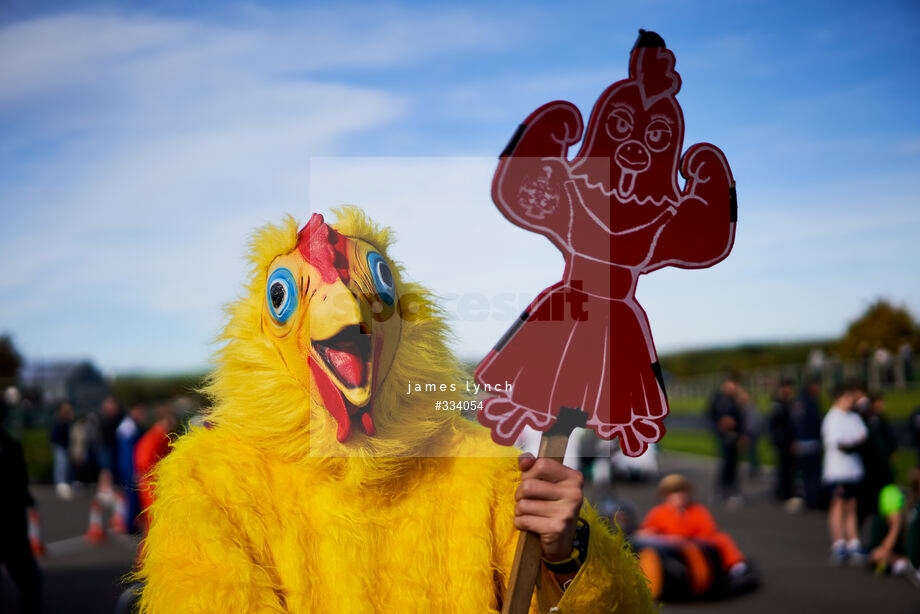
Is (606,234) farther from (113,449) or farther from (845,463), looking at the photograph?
(113,449)

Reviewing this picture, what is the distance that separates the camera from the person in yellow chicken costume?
1632 millimetres

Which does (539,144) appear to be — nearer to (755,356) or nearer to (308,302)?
(308,302)

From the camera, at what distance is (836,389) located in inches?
293

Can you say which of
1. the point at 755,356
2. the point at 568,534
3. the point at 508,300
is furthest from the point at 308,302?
the point at 755,356

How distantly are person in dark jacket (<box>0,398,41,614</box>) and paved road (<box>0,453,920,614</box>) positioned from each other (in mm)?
531

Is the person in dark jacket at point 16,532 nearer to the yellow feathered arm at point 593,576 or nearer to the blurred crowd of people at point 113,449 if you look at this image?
the blurred crowd of people at point 113,449

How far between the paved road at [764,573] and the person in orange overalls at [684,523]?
35 cm

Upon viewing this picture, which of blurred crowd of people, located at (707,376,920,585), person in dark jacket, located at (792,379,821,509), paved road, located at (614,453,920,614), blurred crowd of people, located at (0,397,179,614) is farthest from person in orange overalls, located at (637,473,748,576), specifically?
blurred crowd of people, located at (0,397,179,614)

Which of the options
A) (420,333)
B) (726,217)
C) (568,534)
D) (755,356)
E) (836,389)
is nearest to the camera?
(568,534)

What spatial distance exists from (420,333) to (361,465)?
14.5 inches

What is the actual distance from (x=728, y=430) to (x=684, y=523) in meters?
4.39

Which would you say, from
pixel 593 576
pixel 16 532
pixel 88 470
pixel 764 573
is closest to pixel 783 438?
pixel 764 573

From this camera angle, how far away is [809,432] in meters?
9.60

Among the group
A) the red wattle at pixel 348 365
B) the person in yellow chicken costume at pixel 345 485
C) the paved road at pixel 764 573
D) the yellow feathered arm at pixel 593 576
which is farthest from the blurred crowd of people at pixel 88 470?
the yellow feathered arm at pixel 593 576
